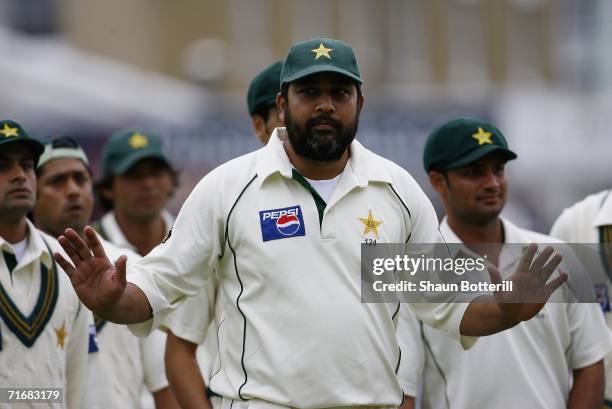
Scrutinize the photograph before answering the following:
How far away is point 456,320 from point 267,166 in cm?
105

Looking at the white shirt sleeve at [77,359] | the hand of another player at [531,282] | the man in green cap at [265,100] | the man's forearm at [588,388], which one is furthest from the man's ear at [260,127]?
the hand of another player at [531,282]

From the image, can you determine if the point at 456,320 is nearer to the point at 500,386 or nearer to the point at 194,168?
the point at 500,386

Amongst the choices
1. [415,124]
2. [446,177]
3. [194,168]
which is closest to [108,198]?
[446,177]

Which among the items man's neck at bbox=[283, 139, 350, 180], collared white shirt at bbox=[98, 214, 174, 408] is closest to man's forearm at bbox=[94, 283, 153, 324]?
man's neck at bbox=[283, 139, 350, 180]

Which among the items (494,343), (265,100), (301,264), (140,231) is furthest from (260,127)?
(140,231)

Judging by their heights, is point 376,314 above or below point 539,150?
below

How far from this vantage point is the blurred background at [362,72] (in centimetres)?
2625

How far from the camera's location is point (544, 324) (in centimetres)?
750

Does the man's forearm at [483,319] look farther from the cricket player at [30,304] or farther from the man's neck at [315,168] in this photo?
the cricket player at [30,304]

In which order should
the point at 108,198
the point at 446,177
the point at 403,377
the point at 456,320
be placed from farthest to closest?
the point at 108,198 → the point at 446,177 → the point at 403,377 → the point at 456,320

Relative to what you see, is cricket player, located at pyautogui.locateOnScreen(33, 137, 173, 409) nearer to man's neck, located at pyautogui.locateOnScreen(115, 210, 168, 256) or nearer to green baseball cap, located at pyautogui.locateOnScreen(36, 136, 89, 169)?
green baseball cap, located at pyautogui.locateOnScreen(36, 136, 89, 169)

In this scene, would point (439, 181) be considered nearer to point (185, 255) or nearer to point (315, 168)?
point (315, 168)

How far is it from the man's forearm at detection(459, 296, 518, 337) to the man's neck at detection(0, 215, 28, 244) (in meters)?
2.40

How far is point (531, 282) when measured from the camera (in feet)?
20.1
